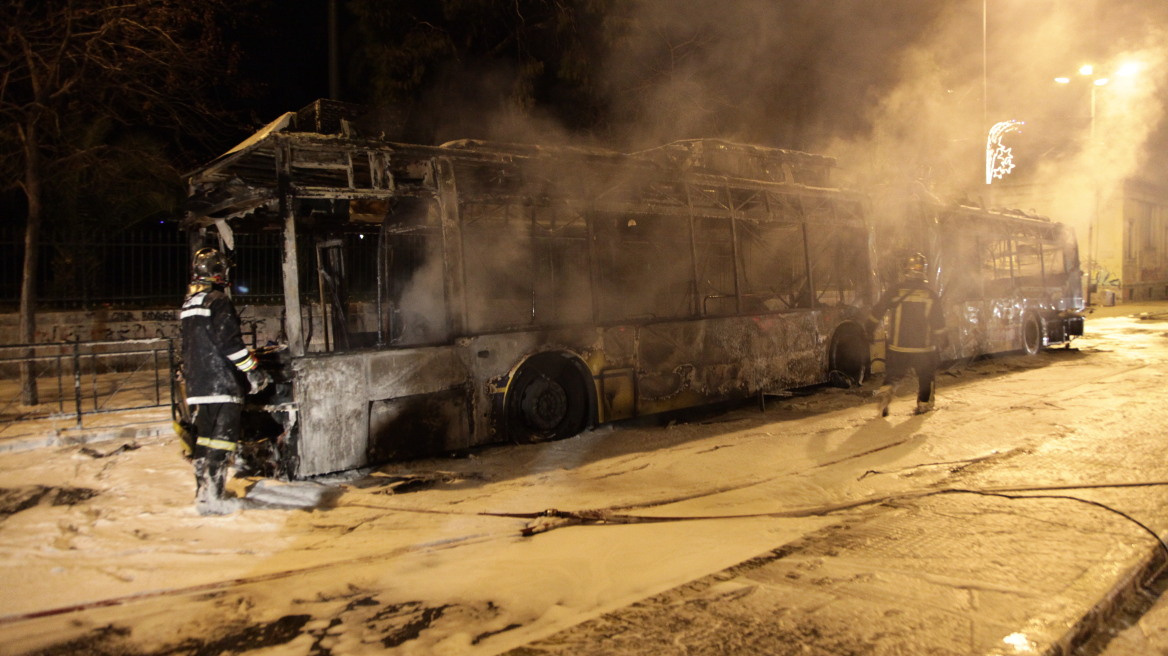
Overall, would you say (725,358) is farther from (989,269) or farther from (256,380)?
(989,269)

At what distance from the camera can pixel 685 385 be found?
8.02 metres

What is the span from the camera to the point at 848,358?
33.4 feet

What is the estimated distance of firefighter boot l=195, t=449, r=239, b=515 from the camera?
502 cm

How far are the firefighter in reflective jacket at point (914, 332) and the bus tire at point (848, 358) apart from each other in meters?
1.73

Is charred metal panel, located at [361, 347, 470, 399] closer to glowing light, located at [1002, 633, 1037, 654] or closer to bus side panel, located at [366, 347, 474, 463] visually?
bus side panel, located at [366, 347, 474, 463]

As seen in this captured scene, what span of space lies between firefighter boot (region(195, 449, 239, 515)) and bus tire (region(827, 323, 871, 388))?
768cm

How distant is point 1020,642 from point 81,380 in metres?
13.0

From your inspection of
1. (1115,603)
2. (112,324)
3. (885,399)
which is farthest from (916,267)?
(112,324)

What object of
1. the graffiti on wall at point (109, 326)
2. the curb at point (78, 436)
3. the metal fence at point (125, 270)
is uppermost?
the metal fence at point (125, 270)

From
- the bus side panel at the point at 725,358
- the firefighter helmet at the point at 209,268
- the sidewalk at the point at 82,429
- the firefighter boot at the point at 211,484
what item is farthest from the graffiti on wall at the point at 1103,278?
the firefighter boot at the point at 211,484

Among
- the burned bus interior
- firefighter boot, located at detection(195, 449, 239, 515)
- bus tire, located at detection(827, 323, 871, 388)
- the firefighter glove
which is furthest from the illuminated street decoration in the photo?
firefighter boot, located at detection(195, 449, 239, 515)

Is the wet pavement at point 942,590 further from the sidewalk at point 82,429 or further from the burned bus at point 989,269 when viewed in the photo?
the sidewalk at point 82,429

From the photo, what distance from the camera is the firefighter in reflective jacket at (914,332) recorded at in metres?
7.94

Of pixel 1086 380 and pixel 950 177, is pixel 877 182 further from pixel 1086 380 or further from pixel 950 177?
pixel 950 177
